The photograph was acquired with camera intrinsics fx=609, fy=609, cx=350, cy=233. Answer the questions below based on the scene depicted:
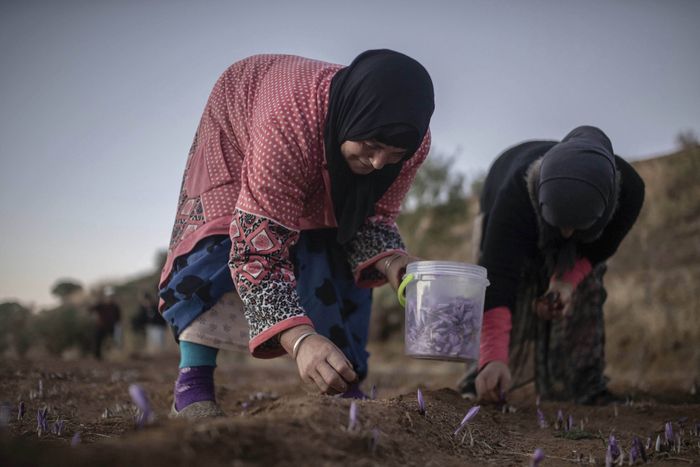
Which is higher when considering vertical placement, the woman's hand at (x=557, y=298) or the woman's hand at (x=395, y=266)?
the woman's hand at (x=395, y=266)

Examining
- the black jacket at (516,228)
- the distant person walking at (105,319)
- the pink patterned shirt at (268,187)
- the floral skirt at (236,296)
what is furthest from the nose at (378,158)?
the distant person walking at (105,319)

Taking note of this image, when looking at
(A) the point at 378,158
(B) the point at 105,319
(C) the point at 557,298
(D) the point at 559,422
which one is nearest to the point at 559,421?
(D) the point at 559,422

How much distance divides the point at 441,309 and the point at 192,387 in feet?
3.71

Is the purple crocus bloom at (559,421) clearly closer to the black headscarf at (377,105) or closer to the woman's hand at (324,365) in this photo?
the woman's hand at (324,365)

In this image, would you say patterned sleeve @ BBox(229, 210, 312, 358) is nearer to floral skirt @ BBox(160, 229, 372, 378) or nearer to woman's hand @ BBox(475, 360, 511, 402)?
floral skirt @ BBox(160, 229, 372, 378)

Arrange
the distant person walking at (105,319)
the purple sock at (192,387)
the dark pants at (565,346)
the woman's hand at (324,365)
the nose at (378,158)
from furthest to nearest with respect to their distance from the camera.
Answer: the distant person walking at (105,319), the dark pants at (565,346), the purple sock at (192,387), the nose at (378,158), the woman's hand at (324,365)

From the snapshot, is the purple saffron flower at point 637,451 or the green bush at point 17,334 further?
the green bush at point 17,334

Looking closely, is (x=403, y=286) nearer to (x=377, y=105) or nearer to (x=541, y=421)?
(x=377, y=105)

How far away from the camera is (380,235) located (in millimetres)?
2955

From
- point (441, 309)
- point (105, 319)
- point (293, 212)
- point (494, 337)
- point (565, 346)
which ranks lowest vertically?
point (105, 319)

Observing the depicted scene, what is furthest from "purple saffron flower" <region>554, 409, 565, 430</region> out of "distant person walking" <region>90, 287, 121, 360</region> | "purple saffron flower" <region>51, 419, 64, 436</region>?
"distant person walking" <region>90, 287, 121, 360</region>

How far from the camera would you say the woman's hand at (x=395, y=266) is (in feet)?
9.09

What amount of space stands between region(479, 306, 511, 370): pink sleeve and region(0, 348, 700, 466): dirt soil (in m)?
0.26

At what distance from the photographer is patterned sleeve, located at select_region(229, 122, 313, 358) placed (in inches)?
89.6
